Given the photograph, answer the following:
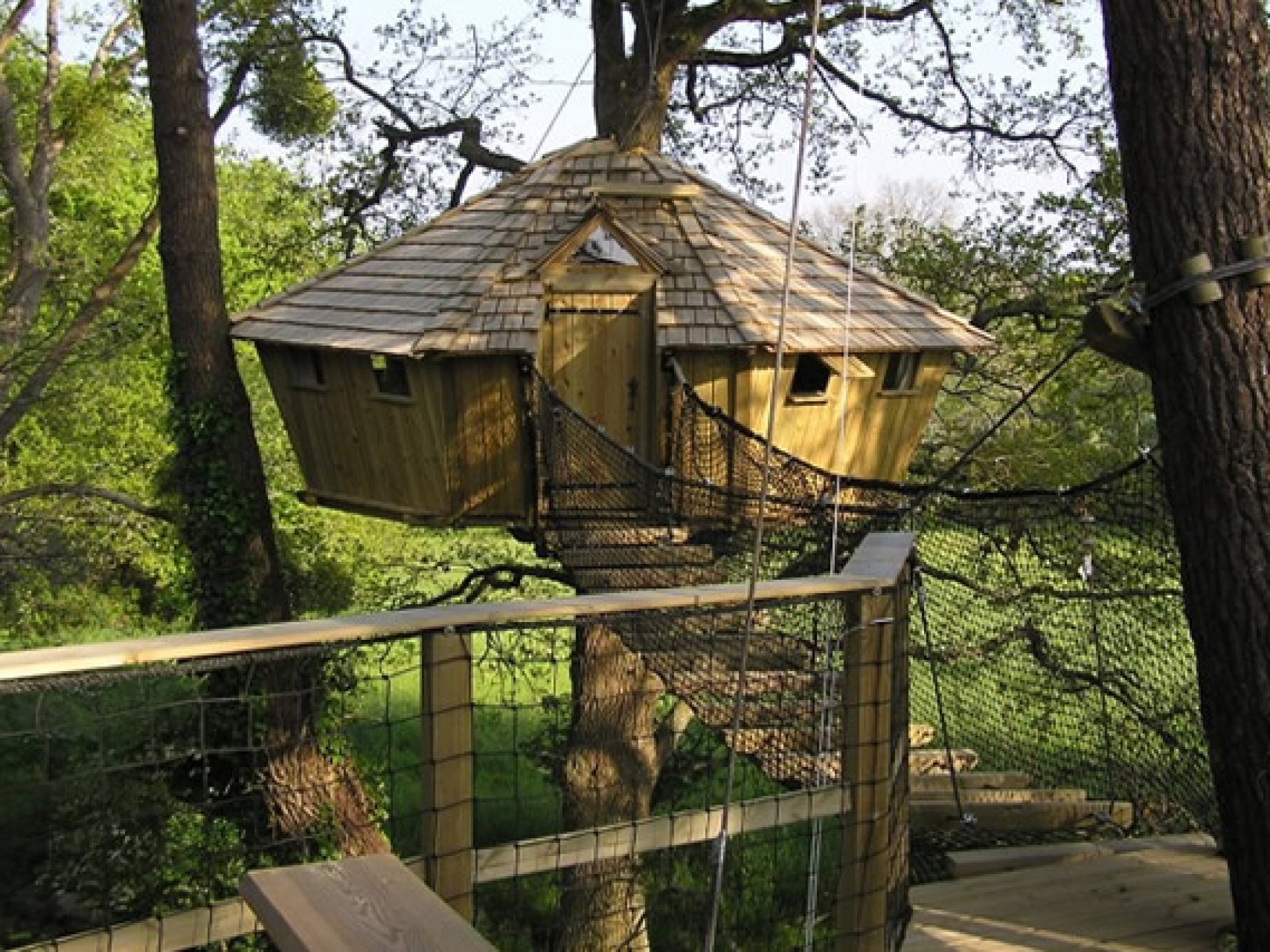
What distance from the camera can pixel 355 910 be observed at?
5.07 feet

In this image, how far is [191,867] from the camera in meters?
8.33

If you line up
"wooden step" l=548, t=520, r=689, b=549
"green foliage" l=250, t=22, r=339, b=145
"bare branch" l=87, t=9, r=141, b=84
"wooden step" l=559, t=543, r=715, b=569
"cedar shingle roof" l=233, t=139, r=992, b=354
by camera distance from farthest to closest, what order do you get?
"bare branch" l=87, t=9, r=141, b=84
"green foliage" l=250, t=22, r=339, b=145
"cedar shingle roof" l=233, t=139, r=992, b=354
"wooden step" l=548, t=520, r=689, b=549
"wooden step" l=559, t=543, r=715, b=569

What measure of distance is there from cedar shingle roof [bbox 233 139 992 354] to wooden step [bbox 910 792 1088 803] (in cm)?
245

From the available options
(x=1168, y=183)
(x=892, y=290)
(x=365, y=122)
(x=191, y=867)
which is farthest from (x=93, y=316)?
(x=1168, y=183)

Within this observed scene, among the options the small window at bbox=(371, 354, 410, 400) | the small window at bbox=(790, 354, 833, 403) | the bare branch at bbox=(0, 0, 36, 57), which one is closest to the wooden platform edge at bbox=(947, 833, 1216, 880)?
the small window at bbox=(790, 354, 833, 403)

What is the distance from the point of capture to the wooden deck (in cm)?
340

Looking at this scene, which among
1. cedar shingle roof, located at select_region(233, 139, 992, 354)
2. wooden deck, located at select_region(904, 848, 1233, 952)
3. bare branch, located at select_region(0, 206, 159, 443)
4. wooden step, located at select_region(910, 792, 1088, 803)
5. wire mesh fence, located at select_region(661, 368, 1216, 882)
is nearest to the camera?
wooden deck, located at select_region(904, 848, 1233, 952)

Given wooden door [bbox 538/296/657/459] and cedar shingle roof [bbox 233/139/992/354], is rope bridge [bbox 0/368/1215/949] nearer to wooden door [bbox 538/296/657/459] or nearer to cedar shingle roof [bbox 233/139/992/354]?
wooden door [bbox 538/296/657/459]

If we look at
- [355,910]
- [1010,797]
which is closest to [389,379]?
[1010,797]

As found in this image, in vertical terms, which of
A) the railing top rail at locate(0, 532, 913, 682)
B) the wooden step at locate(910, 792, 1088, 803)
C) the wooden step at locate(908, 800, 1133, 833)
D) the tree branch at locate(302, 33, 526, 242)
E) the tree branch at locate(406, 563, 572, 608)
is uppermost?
the tree branch at locate(302, 33, 526, 242)

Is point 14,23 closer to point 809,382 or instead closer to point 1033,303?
point 809,382

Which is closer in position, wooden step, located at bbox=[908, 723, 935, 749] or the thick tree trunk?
the thick tree trunk

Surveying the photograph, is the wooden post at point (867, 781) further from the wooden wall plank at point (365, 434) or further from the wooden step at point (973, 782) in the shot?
the wooden wall plank at point (365, 434)

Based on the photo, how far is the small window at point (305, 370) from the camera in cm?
882
